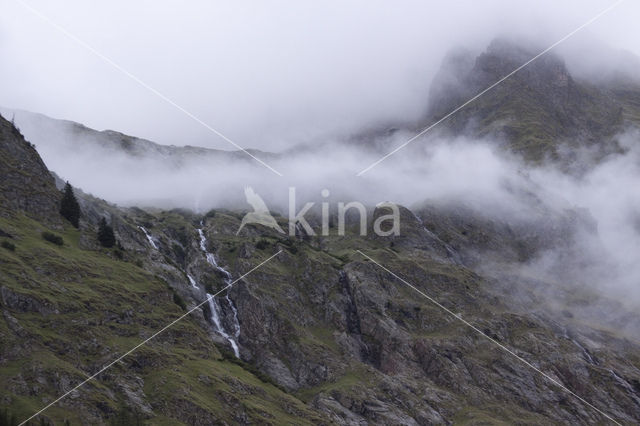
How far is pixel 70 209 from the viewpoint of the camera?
141250 mm

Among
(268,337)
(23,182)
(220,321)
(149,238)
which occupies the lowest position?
Answer: (268,337)

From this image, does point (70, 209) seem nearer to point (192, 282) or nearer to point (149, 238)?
point (149, 238)

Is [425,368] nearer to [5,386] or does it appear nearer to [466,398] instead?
[466,398]

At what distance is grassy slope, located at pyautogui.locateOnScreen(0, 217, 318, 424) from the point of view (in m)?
83.4

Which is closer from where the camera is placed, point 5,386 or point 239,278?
point 5,386

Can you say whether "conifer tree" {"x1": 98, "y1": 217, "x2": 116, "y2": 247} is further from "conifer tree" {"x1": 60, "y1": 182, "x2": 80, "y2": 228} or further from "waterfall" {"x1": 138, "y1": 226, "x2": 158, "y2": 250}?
"waterfall" {"x1": 138, "y1": 226, "x2": 158, "y2": 250}

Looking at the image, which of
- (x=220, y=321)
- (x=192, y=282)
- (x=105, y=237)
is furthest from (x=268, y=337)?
(x=105, y=237)

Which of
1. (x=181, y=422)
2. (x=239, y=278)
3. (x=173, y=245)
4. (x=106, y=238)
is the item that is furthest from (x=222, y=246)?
(x=181, y=422)

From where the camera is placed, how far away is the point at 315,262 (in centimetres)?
18850

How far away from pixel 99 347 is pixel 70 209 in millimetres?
55031

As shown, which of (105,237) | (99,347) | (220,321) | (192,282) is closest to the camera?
(99,347)

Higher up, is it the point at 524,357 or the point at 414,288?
the point at 414,288

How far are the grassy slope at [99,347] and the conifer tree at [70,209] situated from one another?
1236cm

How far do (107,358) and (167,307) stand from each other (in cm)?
2845
